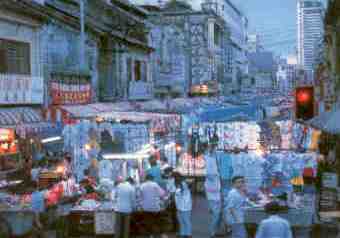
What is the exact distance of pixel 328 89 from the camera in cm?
3562

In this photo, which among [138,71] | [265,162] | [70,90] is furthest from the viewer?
[138,71]

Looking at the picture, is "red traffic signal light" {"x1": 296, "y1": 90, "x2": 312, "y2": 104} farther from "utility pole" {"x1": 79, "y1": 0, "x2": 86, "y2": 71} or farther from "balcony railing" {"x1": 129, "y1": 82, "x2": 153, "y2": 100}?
"balcony railing" {"x1": 129, "y1": 82, "x2": 153, "y2": 100}

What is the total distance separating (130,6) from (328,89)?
54.0 ft

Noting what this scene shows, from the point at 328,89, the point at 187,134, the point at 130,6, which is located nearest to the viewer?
the point at 187,134

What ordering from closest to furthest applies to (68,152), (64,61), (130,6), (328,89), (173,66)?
1. (68,152)
2. (64,61)
3. (328,89)
4. (130,6)
5. (173,66)

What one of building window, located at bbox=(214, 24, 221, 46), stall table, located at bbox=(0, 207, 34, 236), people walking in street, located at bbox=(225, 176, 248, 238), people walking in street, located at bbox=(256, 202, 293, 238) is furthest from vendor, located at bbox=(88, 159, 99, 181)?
building window, located at bbox=(214, 24, 221, 46)

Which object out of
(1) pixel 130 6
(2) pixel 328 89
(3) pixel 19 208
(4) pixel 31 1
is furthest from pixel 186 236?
(1) pixel 130 6

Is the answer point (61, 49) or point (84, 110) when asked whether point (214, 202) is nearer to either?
point (84, 110)

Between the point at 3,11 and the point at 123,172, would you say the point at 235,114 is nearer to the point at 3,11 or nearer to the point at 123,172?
the point at 123,172

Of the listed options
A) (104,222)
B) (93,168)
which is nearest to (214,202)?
(104,222)

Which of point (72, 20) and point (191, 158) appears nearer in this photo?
point (191, 158)

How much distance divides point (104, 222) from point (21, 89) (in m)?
8.29

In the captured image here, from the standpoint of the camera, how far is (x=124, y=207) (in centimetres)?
1321

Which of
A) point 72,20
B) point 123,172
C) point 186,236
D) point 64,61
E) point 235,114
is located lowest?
point 186,236
